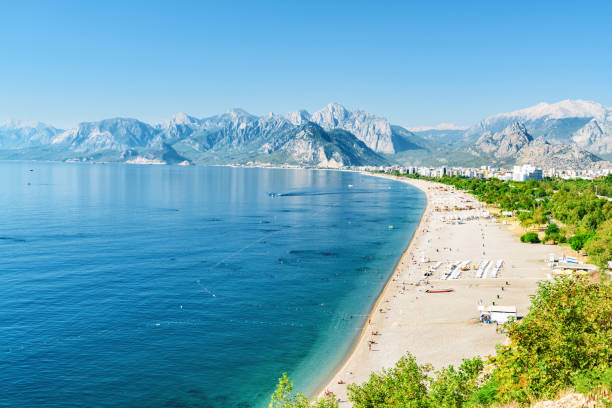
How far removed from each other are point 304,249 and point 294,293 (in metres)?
30.5

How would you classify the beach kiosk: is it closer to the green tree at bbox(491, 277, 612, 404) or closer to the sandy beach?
the sandy beach

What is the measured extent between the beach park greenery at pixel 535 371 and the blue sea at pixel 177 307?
16.5 meters


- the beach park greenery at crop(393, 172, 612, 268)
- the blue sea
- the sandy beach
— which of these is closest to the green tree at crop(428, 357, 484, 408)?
the sandy beach

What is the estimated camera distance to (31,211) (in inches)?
5438

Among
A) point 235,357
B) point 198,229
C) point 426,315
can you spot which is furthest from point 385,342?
point 198,229

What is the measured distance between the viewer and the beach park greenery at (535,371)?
22.8m

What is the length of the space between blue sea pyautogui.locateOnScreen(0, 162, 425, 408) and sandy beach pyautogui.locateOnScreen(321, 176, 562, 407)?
273 centimetres

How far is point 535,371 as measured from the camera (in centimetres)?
2391

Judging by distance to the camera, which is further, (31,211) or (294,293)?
(31,211)

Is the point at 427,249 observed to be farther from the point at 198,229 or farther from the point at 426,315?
the point at 198,229

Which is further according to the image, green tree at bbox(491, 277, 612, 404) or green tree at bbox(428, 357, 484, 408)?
green tree at bbox(491, 277, 612, 404)

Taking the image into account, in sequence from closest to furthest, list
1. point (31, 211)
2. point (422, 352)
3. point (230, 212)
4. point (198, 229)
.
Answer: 1. point (422, 352)
2. point (198, 229)
3. point (31, 211)
4. point (230, 212)

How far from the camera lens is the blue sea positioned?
1575 inches

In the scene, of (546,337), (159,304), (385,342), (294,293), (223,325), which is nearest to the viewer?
(546,337)
